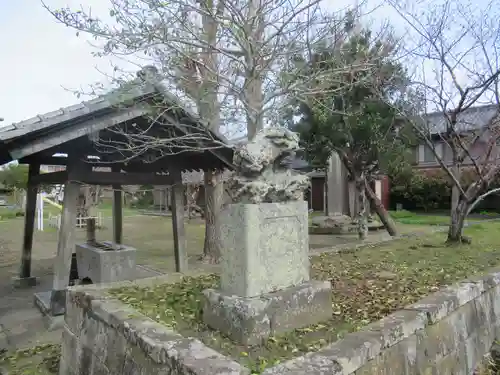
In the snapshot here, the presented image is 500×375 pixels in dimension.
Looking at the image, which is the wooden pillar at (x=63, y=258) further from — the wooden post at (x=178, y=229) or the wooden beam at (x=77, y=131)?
the wooden post at (x=178, y=229)

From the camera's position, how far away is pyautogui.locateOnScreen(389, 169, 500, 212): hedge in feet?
71.7

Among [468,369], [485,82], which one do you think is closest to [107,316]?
[468,369]

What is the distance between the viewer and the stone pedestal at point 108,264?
6.46m

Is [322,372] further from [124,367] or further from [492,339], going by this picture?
[492,339]

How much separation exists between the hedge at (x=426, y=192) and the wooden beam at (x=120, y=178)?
1758 cm

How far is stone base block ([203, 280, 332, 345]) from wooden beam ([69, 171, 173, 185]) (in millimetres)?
3871

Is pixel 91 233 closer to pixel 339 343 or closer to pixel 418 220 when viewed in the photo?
pixel 339 343

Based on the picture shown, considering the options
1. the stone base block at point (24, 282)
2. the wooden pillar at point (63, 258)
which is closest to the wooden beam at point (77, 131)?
the wooden pillar at point (63, 258)

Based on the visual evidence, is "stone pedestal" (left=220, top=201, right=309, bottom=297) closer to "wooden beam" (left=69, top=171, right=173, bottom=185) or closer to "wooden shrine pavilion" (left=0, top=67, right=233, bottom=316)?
"wooden shrine pavilion" (left=0, top=67, right=233, bottom=316)

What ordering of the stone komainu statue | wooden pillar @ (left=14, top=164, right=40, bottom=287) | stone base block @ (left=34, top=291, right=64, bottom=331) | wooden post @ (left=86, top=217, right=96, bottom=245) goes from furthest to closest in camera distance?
wooden pillar @ (left=14, top=164, right=40, bottom=287) < wooden post @ (left=86, top=217, right=96, bottom=245) < stone base block @ (left=34, top=291, right=64, bottom=331) < the stone komainu statue

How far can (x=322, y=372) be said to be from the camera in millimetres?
2361

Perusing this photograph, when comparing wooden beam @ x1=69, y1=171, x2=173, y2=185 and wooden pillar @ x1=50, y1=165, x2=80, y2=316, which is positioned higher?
wooden beam @ x1=69, y1=171, x2=173, y2=185

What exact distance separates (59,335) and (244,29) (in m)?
5.22

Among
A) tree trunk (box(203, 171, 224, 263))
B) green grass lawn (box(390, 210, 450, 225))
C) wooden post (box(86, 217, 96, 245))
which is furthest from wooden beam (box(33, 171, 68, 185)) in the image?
green grass lawn (box(390, 210, 450, 225))
